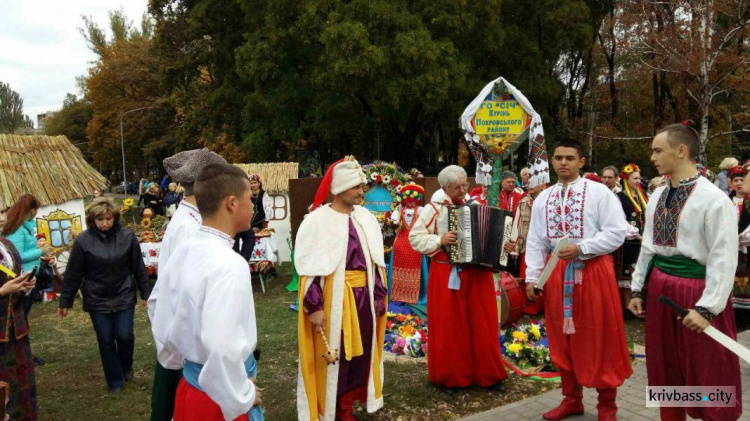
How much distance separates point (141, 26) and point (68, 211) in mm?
44213

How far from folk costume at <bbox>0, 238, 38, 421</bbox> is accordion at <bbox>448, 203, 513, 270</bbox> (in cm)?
347

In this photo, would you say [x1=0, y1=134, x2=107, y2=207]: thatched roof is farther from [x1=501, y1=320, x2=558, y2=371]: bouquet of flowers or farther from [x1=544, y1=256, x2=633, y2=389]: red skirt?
[x1=544, y1=256, x2=633, y2=389]: red skirt

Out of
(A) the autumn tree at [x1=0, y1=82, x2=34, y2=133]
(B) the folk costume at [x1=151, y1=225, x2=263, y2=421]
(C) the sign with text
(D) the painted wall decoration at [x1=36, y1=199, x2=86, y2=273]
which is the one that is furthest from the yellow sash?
(A) the autumn tree at [x1=0, y1=82, x2=34, y2=133]

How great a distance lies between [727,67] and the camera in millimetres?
18531

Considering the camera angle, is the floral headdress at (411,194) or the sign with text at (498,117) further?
the floral headdress at (411,194)

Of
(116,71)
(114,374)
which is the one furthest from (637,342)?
(116,71)

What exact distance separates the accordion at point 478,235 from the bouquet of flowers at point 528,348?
5.12ft

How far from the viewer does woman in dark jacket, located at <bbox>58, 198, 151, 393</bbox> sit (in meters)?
A: 5.72

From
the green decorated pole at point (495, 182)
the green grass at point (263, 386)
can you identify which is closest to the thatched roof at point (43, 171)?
the green grass at point (263, 386)

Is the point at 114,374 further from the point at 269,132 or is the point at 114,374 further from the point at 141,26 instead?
the point at 141,26

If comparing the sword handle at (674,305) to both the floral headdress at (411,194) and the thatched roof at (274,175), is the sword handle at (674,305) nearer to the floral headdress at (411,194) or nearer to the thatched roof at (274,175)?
the floral headdress at (411,194)

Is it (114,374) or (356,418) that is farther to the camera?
(114,374)

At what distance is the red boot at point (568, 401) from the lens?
4.76 metres

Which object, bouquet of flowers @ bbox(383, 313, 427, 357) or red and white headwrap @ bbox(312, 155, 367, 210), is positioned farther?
bouquet of flowers @ bbox(383, 313, 427, 357)
